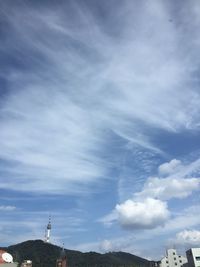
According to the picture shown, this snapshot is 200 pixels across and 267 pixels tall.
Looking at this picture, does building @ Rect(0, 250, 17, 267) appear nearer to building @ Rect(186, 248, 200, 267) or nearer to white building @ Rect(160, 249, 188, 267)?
building @ Rect(186, 248, 200, 267)

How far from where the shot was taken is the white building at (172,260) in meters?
172

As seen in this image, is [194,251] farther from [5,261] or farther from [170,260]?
[5,261]

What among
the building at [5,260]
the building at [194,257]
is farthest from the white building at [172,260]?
the building at [5,260]

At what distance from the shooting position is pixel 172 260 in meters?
173

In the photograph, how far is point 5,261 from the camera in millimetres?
106812

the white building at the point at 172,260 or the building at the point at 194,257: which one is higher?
the white building at the point at 172,260

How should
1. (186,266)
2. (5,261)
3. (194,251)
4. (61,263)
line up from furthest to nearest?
(186,266) < (194,251) < (61,263) < (5,261)

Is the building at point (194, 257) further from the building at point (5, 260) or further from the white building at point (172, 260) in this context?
the building at point (5, 260)

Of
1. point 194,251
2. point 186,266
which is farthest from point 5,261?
point 186,266

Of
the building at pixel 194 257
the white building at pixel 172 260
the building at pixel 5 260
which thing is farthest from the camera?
the white building at pixel 172 260

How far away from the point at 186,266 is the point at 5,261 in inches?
3492

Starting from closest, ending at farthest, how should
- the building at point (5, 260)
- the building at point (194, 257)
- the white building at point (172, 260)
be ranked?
the building at point (5, 260), the building at point (194, 257), the white building at point (172, 260)

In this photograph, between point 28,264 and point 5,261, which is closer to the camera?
point 5,261

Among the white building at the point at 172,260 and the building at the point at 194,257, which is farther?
the white building at the point at 172,260
